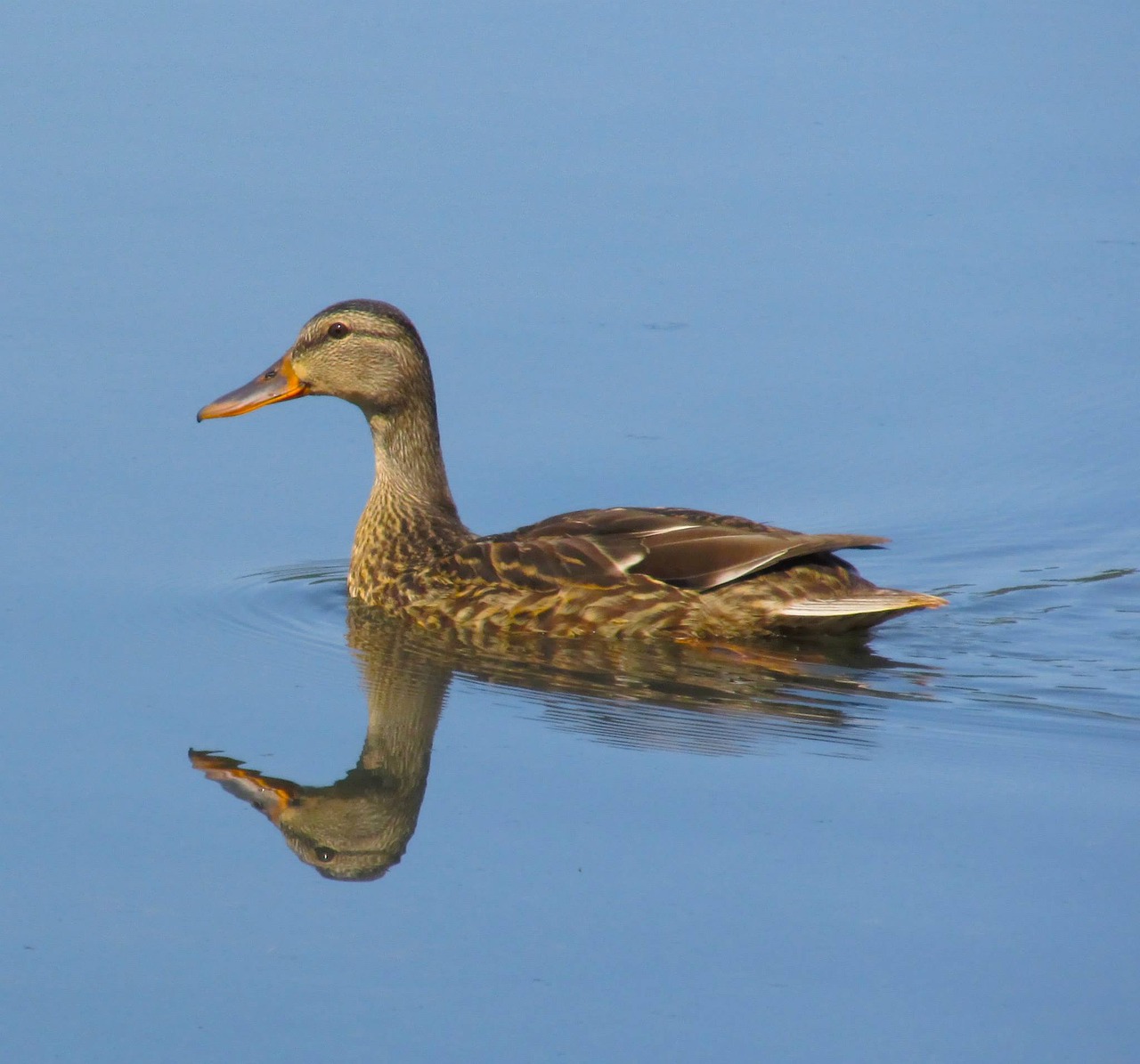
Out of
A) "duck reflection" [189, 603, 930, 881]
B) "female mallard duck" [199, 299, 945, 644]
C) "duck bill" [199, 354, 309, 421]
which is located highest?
"duck bill" [199, 354, 309, 421]

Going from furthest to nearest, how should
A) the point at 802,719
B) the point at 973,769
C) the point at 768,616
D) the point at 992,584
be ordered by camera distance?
the point at 992,584 < the point at 768,616 < the point at 802,719 < the point at 973,769

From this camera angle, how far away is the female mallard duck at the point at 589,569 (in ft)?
31.9

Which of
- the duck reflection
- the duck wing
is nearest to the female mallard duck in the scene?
the duck wing

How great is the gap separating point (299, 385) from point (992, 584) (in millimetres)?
3612

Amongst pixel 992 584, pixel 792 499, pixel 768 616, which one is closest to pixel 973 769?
pixel 768 616

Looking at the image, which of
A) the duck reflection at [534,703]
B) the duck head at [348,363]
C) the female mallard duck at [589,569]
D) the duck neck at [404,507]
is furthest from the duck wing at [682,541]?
the duck head at [348,363]

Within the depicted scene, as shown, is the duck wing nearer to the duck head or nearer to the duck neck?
the duck neck

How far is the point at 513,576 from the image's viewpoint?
10008 mm

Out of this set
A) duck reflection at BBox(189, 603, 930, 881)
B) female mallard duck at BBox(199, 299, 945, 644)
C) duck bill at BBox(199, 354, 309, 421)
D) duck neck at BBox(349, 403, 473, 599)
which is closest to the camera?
duck reflection at BBox(189, 603, 930, 881)

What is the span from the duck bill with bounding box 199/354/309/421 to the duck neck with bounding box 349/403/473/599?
18.5 inches

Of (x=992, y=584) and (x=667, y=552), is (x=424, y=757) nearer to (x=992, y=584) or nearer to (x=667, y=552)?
(x=667, y=552)

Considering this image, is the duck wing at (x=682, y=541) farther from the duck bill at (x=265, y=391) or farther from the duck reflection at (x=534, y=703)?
the duck bill at (x=265, y=391)

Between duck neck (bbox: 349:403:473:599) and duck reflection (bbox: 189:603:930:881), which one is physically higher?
duck neck (bbox: 349:403:473:599)

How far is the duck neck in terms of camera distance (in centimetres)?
1049
